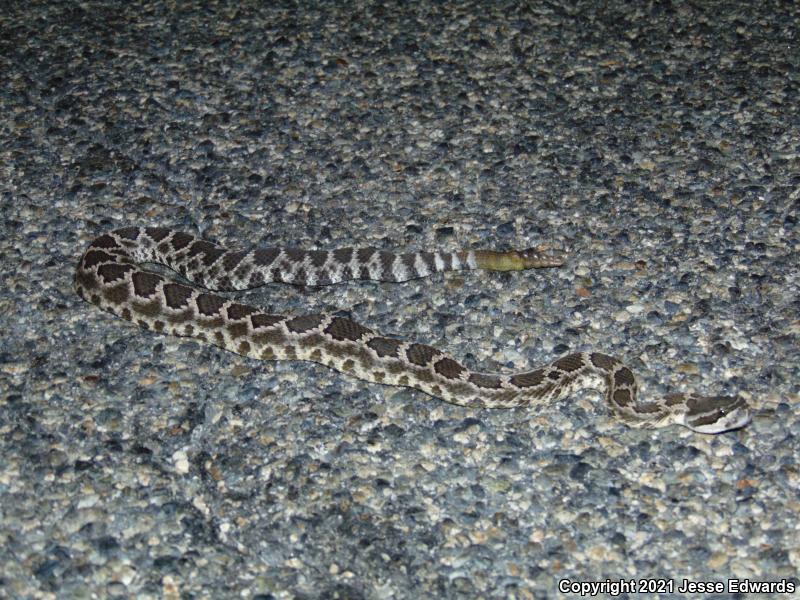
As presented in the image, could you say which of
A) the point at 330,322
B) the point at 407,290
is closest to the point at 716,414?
the point at 407,290

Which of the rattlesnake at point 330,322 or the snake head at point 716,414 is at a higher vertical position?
the snake head at point 716,414

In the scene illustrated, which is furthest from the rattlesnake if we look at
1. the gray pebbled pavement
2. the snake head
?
the gray pebbled pavement

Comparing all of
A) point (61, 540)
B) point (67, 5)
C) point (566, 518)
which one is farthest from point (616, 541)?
point (67, 5)

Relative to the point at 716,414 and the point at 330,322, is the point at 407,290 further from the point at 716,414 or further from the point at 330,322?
the point at 716,414

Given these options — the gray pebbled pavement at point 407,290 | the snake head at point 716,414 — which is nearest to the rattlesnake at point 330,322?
the snake head at point 716,414

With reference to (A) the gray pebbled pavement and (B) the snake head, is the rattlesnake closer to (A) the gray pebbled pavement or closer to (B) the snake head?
(B) the snake head

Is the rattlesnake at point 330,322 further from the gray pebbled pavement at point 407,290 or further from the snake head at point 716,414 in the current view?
the gray pebbled pavement at point 407,290
